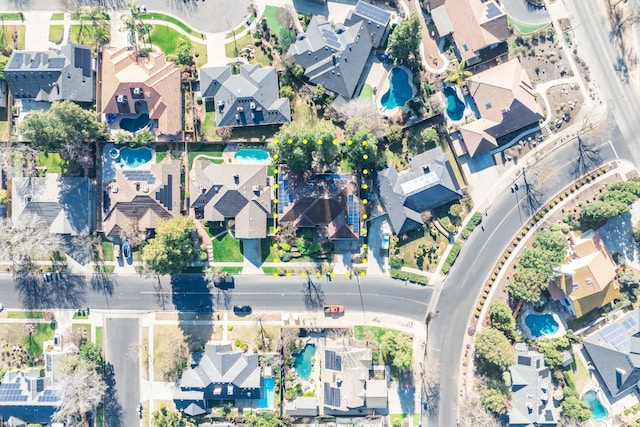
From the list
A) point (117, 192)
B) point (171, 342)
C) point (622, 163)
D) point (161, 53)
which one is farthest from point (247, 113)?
point (622, 163)

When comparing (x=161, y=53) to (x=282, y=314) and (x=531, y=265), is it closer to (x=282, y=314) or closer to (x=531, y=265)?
(x=282, y=314)

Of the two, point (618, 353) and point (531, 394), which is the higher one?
point (618, 353)

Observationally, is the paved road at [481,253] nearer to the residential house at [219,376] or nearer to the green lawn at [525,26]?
the green lawn at [525,26]

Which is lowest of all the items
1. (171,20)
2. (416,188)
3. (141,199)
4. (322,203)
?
(322,203)

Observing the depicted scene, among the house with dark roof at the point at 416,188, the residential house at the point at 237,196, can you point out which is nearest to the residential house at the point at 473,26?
the house with dark roof at the point at 416,188

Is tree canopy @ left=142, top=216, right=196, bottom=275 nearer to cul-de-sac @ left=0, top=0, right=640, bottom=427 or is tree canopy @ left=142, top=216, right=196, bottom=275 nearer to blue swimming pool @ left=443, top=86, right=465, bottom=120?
cul-de-sac @ left=0, top=0, right=640, bottom=427

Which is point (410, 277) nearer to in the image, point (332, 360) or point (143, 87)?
point (332, 360)

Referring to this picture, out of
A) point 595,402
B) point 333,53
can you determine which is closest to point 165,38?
point 333,53
